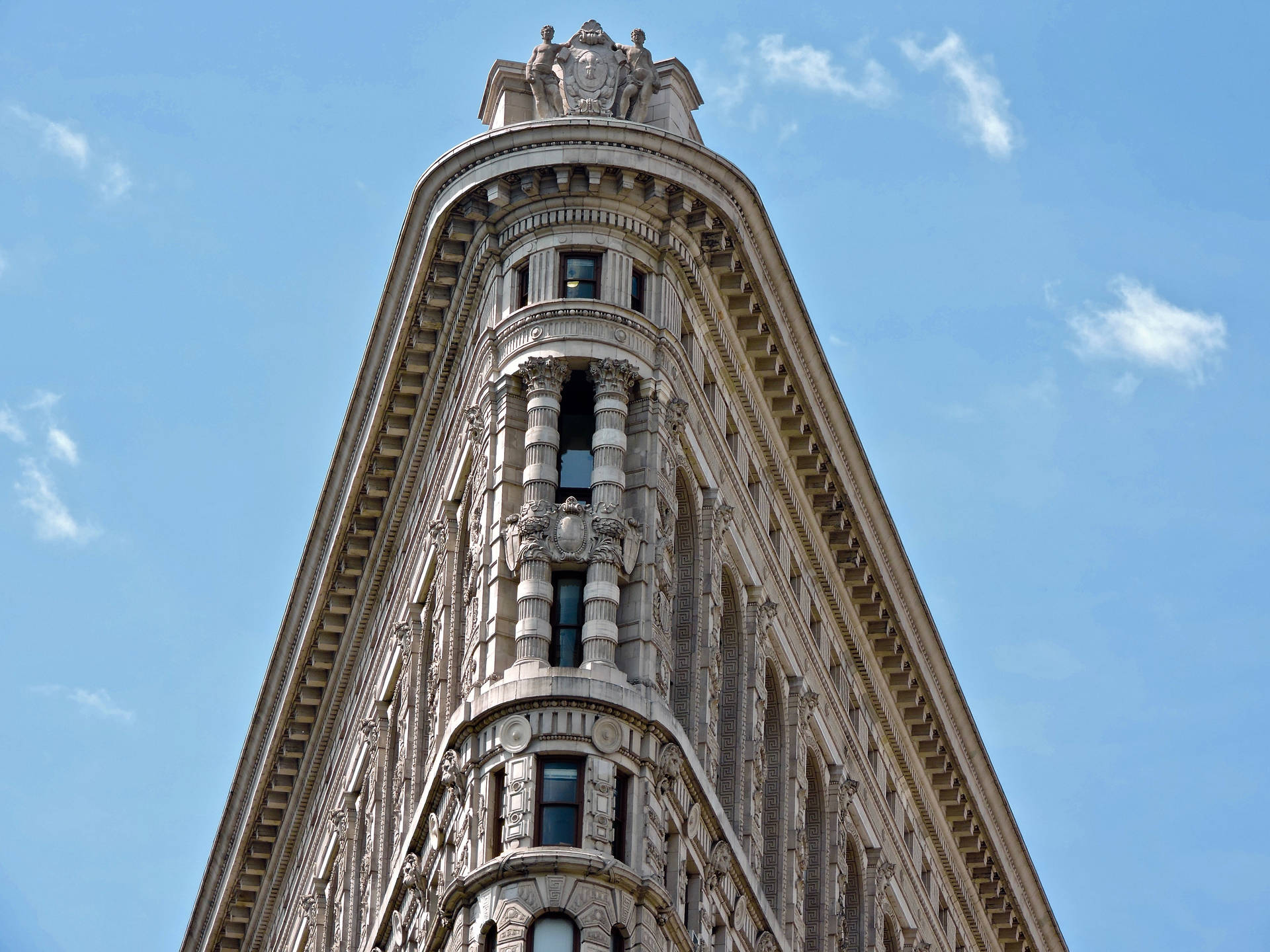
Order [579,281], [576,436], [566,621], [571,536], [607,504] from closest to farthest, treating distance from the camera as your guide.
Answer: [566,621] → [571,536] → [607,504] → [576,436] → [579,281]

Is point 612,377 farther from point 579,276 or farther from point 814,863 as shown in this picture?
point 814,863

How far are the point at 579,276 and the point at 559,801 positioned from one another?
12629 millimetres

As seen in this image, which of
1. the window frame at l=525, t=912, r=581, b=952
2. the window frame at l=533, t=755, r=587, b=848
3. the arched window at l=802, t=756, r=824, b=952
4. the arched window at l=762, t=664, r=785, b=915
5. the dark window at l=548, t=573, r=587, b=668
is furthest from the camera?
the arched window at l=802, t=756, r=824, b=952

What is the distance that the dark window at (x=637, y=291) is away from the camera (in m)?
71.2

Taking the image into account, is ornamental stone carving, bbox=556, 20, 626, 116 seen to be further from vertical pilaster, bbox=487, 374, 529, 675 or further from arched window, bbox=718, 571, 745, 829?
arched window, bbox=718, 571, 745, 829

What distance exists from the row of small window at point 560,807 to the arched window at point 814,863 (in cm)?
1248

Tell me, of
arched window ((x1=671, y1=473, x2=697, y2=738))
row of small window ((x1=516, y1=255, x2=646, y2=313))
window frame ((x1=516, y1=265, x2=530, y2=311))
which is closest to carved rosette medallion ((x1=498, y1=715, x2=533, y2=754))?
arched window ((x1=671, y1=473, x2=697, y2=738))

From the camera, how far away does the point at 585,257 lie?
71.7 metres

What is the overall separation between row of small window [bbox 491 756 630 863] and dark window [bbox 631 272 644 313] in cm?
1129

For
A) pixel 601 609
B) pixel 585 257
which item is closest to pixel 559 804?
pixel 601 609

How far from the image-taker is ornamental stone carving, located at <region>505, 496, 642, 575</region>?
66.4m

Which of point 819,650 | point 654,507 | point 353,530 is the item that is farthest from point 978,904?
point 654,507

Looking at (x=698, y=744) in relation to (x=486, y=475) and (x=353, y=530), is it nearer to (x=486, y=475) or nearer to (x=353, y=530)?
(x=486, y=475)

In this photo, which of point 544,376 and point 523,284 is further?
point 523,284
